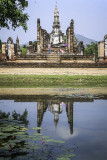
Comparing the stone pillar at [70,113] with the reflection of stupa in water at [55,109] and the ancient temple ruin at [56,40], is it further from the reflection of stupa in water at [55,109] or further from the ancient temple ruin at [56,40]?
the ancient temple ruin at [56,40]

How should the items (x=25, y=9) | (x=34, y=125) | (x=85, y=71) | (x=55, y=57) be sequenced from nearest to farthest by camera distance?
1. (x=34, y=125)
2. (x=25, y=9)
3. (x=85, y=71)
4. (x=55, y=57)

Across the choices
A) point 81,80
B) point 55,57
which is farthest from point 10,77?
point 55,57

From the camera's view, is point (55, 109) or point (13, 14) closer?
point (55, 109)

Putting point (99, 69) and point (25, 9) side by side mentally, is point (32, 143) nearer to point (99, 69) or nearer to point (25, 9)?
point (25, 9)

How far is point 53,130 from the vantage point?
6.34 m

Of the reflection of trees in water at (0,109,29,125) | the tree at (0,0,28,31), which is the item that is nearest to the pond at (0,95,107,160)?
the reflection of trees in water at (0,109,29,125)

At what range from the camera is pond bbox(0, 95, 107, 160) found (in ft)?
15.5

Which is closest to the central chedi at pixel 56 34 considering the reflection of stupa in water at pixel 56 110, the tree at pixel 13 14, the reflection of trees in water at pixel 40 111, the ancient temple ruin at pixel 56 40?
the ancient temple ruin at pixel 56 40

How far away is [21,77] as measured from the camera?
848 inches

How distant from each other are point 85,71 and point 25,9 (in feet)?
28.4

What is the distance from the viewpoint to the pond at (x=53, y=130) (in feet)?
15.5

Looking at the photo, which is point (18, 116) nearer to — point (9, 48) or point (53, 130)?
point (53, 130)

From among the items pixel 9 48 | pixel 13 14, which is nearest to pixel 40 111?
pixel 13 14

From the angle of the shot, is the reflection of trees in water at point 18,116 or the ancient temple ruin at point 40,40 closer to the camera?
the reflection of trees in water at point 18,116
